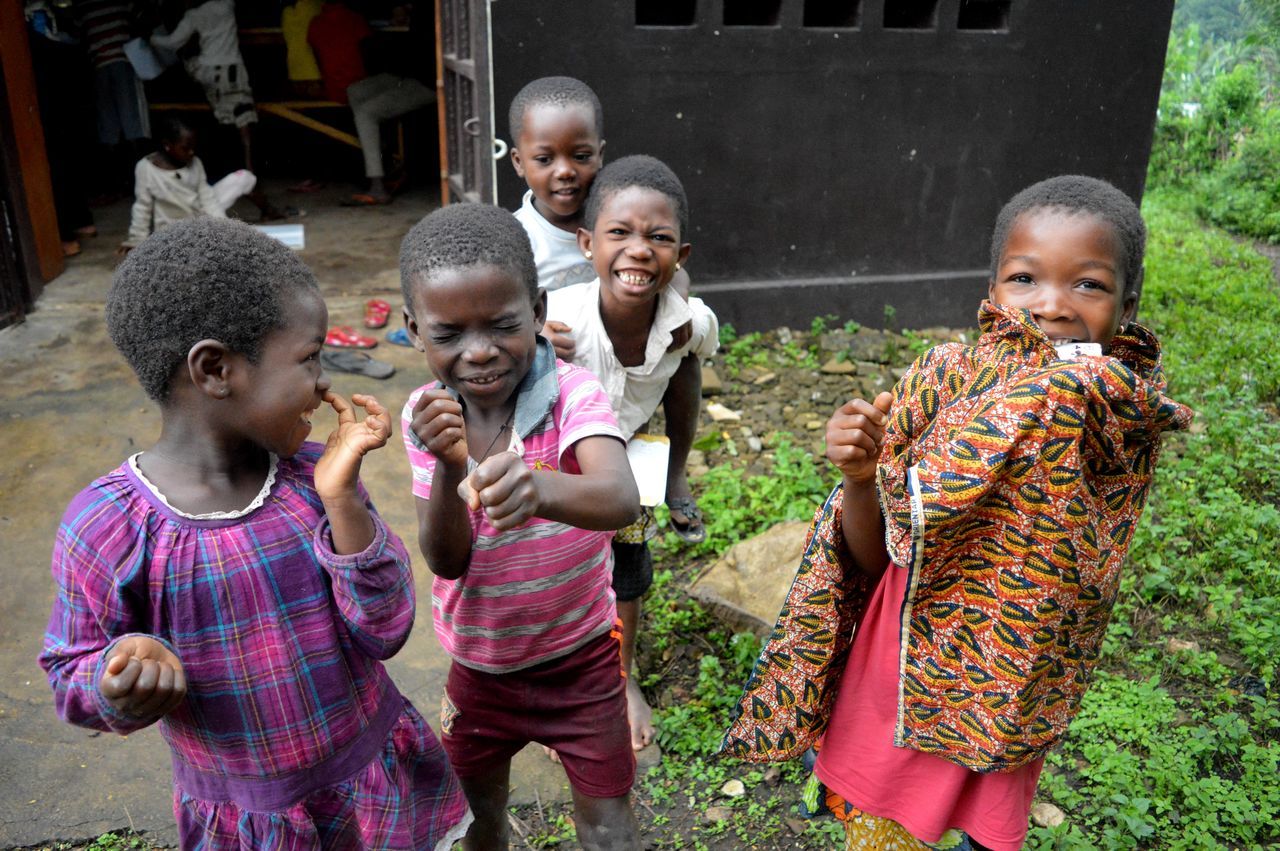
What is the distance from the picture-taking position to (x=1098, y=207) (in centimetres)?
159

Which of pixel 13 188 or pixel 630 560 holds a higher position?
pixel 13 188

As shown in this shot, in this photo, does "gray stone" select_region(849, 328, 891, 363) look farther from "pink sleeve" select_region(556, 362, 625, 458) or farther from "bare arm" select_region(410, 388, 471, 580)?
"bare arm" select_region(410, 388, 471, 580)

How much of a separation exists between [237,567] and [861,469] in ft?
Answer: 3.13

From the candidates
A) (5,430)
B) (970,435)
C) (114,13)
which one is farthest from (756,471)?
(114,13)

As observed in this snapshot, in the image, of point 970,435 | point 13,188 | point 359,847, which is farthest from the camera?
point 13,188

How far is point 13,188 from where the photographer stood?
500 centimetres

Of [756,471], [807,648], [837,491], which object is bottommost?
[756,471]

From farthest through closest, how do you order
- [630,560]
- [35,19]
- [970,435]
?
[35,19] < [630,560] < [970,435]

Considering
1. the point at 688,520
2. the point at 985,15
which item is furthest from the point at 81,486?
the point at 985,15

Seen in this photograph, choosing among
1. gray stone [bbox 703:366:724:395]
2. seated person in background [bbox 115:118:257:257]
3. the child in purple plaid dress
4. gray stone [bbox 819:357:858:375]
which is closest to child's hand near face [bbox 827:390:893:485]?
the child in purple plaid dress

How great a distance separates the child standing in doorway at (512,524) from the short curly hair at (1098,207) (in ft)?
2.63

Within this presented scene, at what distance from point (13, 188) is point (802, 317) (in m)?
4.10

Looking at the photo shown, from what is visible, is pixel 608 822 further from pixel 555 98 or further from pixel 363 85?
pixel 363 85

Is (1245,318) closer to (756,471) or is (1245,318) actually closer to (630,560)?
(756,471)
